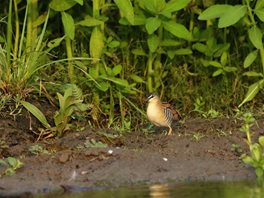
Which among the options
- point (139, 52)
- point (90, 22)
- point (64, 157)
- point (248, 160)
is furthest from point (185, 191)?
point (139, 52)

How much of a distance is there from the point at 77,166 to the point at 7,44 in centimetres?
193

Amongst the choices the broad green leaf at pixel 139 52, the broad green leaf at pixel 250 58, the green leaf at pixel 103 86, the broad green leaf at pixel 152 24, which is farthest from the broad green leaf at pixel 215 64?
the green leaf at pixel 103 86

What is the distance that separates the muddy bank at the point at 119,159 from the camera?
8.32 meters

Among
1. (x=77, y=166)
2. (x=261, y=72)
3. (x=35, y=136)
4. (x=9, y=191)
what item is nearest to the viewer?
(x=9, y=191)

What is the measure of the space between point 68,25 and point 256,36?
197 centimetres

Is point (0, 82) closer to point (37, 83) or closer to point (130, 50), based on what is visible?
point (37, 83)

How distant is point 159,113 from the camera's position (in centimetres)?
1003

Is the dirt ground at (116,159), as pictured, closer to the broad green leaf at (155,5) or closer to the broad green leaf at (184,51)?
the broad green leaf at (184,51)

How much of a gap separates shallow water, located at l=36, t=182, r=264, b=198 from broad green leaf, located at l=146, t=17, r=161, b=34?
2.31 metres

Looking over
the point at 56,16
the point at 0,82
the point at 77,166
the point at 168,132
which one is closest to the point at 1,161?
the point at 77,166

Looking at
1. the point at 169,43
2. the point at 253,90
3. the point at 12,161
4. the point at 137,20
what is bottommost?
the point at 12,161

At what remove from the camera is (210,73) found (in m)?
11.2

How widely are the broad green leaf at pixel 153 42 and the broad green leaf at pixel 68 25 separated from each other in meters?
0.91

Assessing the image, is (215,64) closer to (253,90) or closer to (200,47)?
(200,47)
